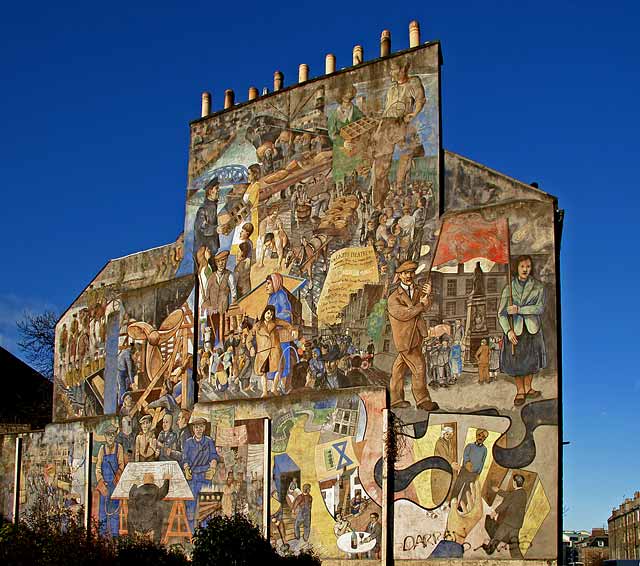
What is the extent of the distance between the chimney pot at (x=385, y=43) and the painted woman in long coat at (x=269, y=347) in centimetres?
738

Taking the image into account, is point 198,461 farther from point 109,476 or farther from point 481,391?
point 481,391

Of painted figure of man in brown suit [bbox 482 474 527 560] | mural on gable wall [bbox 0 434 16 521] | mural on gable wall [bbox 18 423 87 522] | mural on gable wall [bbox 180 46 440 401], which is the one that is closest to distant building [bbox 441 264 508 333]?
mural on gable wall [bbox 180 46 440 401]

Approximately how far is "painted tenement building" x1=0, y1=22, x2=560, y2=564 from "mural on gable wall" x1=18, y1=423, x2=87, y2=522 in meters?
0.14

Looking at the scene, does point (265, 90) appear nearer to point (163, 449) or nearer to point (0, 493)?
point (163, 449)

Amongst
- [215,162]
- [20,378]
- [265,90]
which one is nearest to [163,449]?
[215,162]

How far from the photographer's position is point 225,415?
25719 mm

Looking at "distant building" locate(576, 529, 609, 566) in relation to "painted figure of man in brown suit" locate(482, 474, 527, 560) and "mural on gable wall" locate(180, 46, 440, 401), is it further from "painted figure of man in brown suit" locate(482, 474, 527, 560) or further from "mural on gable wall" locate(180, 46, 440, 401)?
"painted figure of man in brown suit" locate(482, 474, 527, 560)

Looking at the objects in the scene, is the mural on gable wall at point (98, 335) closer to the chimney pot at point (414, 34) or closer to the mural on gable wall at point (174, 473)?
the mural on gable wall at point (174, 473)

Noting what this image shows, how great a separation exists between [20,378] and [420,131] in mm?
27000

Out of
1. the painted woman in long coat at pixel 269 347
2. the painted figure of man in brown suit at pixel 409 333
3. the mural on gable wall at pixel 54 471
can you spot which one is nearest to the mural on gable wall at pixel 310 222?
the painted woman in long coat at pixel 269 347

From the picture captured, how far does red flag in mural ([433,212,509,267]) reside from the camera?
21.7 m

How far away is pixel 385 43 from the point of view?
24.7 meters

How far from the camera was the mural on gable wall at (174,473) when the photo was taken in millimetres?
24812

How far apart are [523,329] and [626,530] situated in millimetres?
64294
